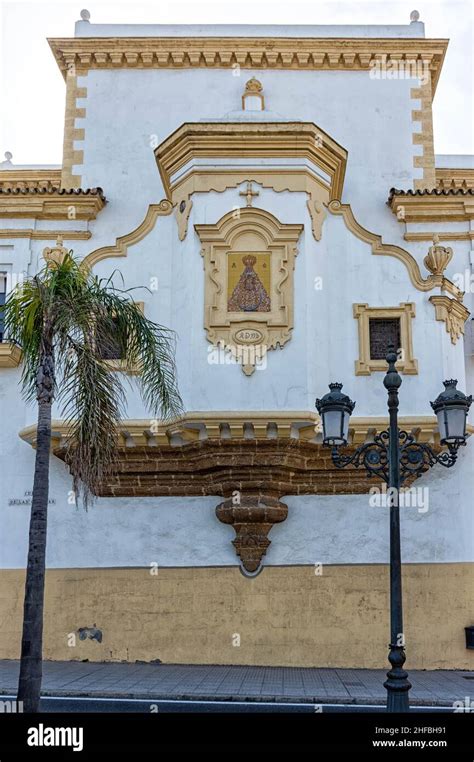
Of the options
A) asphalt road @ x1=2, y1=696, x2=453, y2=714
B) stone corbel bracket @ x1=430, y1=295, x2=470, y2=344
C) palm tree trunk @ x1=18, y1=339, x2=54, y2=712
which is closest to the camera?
palm tree trunk @ x1=18, y1=339, x2=54, y2=712

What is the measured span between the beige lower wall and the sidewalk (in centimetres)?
32

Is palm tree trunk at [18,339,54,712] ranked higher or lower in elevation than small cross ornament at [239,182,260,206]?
lower

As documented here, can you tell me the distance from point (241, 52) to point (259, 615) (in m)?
12.6

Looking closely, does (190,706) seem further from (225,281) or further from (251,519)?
(225,281)

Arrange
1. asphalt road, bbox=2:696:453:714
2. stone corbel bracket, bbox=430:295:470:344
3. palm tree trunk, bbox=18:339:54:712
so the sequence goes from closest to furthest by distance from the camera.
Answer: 1. palm tree trunk, bbox=18:339:54:712
2. asphalt road, bbox=2:696:453:714
3. stone corbel bracket, bbox=430:295:470:344

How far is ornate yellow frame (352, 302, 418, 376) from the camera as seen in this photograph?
16828 millimetres

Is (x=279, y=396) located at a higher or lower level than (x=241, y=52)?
lower

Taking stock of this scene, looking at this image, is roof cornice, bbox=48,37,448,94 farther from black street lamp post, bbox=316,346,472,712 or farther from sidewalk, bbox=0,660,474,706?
sidewalk, bbox=0,660,474,706

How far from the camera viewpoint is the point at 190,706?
498 inches

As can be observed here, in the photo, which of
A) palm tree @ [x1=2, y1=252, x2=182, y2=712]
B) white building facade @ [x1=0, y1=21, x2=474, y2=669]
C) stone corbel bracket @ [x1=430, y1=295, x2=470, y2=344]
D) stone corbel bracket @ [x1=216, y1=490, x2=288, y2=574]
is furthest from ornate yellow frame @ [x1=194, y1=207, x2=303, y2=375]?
palm tree @ [x1=2, y1=252, x2=182, y2=712]

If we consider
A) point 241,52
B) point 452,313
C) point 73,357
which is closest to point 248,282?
point 452,313

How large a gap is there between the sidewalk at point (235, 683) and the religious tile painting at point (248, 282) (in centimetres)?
641

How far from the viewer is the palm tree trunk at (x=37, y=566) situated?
33.9 ft

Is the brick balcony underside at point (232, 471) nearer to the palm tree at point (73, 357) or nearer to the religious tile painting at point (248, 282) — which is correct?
the religious tile painting at point (248, 282)
